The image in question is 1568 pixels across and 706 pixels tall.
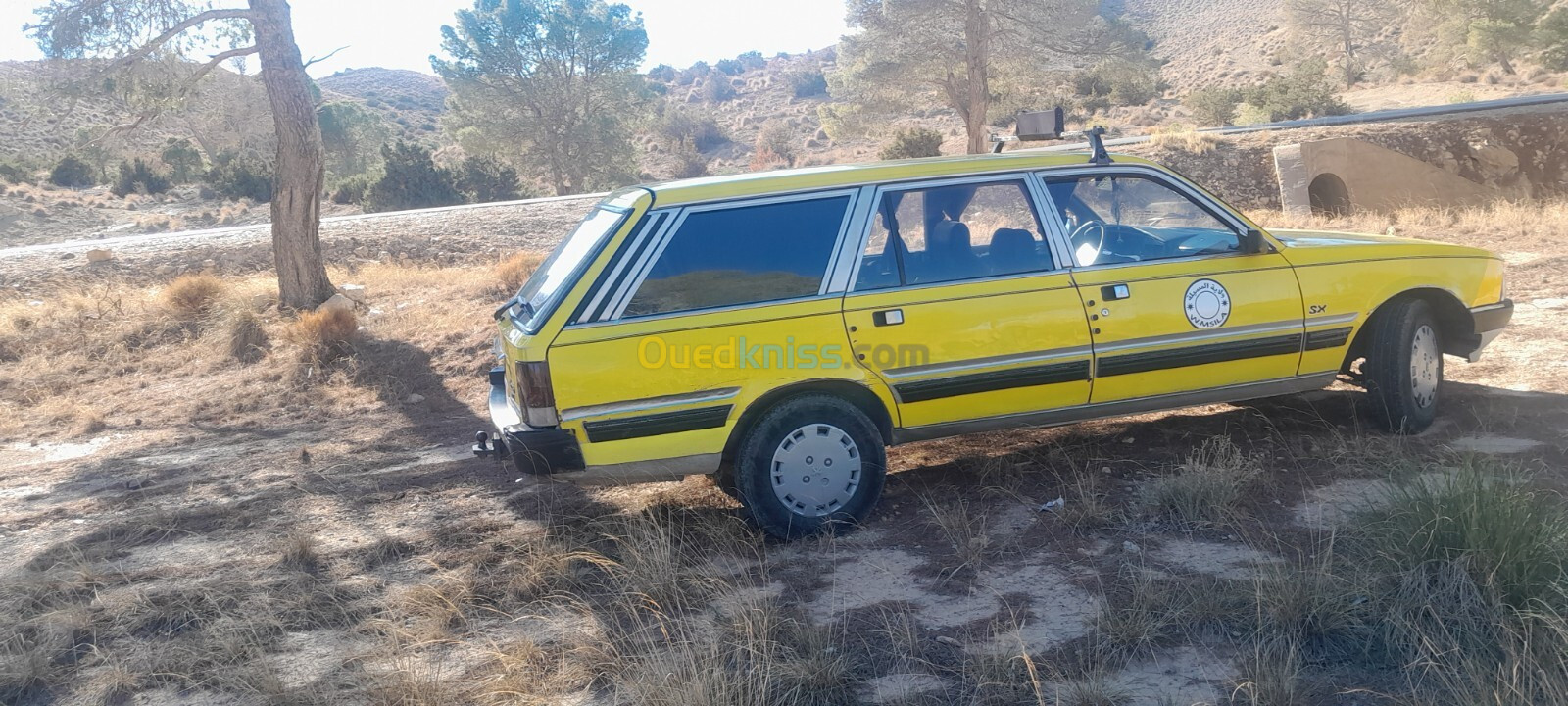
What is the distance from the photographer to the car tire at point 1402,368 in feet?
18.1

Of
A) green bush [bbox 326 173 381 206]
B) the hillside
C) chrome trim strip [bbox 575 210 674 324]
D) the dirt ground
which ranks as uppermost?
the hillside

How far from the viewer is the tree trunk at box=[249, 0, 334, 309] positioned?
12445 millimetres

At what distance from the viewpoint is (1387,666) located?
11.2 ft

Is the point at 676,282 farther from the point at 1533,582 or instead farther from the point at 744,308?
the point at 1533,582

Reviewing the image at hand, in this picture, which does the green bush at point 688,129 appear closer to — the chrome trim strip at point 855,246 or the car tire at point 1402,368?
the car tire at point 1402,368

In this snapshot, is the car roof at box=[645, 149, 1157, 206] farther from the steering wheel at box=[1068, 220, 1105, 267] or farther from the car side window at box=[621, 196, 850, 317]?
the steering wheel at box=[1068, 220, 1105, 267]

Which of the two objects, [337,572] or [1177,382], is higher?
[1177,382]

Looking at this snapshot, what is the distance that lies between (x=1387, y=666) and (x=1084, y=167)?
277 centimetres

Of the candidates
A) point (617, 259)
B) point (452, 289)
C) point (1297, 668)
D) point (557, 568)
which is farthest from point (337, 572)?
point (452, 289)

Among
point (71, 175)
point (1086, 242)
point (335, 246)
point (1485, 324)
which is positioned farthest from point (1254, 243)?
point (71, 175)

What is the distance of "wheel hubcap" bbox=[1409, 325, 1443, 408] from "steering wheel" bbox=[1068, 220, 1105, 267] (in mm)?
1753

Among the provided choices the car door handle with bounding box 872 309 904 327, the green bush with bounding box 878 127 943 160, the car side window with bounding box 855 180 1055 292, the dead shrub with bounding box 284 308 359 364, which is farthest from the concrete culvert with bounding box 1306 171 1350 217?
the car door handle with bounding box 872 309 904 327

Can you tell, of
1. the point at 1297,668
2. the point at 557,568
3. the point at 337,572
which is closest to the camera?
the point at 1297,668

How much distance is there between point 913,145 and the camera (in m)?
26.5
